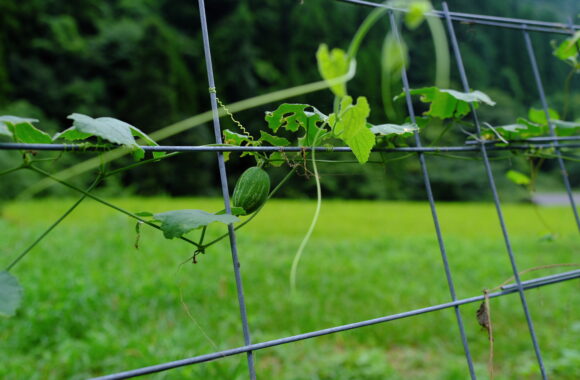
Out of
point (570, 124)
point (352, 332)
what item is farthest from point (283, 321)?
point (570, 124)

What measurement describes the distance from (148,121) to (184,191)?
130cm

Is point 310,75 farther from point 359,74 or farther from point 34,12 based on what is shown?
point 34,12

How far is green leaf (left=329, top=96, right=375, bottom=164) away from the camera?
1.20 ft

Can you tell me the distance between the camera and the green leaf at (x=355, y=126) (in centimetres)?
37

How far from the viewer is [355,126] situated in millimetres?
384

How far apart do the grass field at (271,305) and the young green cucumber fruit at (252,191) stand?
65cm

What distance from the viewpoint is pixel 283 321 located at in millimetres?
1969

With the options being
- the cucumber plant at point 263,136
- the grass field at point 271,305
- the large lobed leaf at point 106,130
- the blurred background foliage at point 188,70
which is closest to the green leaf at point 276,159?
the cucumber plant at point 263,136

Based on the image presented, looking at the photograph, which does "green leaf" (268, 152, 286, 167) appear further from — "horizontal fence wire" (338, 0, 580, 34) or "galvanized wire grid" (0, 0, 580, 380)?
"horizontal fence wire" (338, 0, 580, 34)

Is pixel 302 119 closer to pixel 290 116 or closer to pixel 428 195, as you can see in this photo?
pixel 290 116

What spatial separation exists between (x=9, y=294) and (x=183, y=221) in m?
0.14

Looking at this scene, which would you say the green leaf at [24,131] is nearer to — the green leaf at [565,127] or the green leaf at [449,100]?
the green leaf at [449,100]

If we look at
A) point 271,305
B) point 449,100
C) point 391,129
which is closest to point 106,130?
point 391,129

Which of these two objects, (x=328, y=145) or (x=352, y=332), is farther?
(x=352, y=332)
